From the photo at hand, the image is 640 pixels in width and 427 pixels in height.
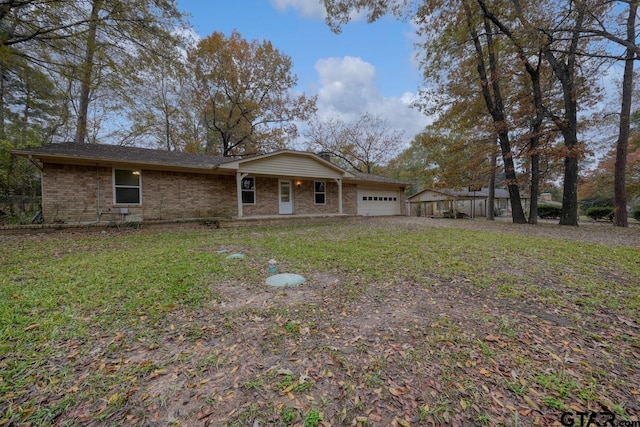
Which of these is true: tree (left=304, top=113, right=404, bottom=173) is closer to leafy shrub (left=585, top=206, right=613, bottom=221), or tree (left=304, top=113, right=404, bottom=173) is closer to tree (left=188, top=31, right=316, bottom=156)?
tree (left=188, top=31, right=316, bottom=156)

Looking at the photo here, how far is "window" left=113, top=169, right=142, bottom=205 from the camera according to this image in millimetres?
9930

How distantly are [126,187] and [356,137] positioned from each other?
66.4 ft

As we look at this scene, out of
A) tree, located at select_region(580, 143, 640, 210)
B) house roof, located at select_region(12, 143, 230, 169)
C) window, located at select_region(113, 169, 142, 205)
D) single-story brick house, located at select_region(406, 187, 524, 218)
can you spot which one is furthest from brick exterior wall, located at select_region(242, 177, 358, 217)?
tree, located at select_region(580, 143, 640, 210)

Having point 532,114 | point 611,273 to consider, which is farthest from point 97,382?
point 532,114

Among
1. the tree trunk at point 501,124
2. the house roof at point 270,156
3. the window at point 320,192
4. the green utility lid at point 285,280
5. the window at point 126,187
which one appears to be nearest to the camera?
the green utility lid at point 285,280

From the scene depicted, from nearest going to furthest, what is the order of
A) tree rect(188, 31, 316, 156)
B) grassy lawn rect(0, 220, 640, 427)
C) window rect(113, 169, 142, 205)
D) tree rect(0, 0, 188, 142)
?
1. grassy lawn rect(0, 220, 640, 427)
2. tree rect(0, 0, 188, 142)
3. window rect(113, 169, 142, 205)
4. tree rect(188, 31, 316, 156)

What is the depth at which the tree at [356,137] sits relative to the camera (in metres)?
25.2

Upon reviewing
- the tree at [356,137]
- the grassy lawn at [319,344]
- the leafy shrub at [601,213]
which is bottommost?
the grassy lawn at [319,344]

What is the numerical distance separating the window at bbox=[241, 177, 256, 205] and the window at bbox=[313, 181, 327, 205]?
3594 mm

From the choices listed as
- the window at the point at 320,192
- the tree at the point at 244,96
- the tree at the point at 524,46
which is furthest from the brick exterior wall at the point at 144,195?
the tree at the point at 524,46

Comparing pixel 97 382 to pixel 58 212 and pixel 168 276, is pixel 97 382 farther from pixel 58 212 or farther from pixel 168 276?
pixel 58 212

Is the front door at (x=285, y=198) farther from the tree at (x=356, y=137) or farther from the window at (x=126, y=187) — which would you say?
the tree at (x=356, y=137)

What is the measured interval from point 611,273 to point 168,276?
7405mm

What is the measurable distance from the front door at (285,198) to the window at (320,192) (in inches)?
62.6
